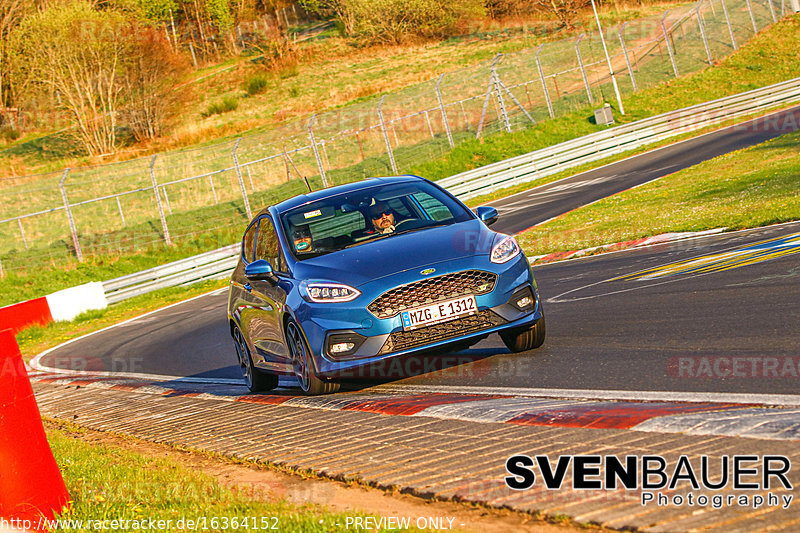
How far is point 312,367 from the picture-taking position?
7.68 metres

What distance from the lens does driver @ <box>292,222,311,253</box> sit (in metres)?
8.36

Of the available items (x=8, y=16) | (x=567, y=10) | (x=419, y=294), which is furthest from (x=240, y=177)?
(x=567, y=10)

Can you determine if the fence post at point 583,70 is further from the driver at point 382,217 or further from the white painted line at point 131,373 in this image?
the driver at point 382,217

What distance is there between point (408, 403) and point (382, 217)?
88.1 inches

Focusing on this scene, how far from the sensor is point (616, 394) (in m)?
6.07

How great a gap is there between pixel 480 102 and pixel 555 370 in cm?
3752

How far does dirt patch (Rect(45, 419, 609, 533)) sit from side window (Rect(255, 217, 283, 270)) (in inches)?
88.5

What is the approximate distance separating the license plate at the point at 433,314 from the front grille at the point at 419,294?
0.04 metres

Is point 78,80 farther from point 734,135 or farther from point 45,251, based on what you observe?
point 734,135

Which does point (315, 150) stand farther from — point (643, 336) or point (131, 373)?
point (643, 336)

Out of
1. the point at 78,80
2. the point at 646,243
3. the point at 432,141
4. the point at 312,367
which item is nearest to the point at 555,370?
the point at 312,367

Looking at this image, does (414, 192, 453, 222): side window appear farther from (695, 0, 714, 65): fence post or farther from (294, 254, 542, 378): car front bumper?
(695, 0, 714, 65): fence post

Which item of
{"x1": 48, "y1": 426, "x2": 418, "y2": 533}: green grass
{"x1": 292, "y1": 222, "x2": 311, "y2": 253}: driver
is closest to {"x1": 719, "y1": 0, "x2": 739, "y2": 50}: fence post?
{"x1": 292, "y1": 222, "x2": 311, "y2": 253}: driver

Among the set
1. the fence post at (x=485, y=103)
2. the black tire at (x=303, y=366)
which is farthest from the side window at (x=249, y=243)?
the fence post at (x=485, y=103)
